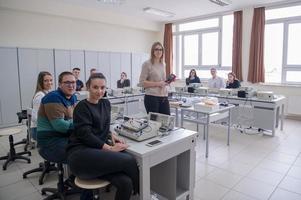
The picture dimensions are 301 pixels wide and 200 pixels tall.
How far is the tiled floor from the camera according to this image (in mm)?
2432

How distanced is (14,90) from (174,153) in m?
4.60

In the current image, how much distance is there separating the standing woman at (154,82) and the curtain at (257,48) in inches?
170

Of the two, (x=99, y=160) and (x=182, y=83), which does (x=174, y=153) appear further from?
(x=182, y=83)

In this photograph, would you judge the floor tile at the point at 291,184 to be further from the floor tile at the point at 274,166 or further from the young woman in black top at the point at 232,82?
the young woman in black top at the point at 232,82

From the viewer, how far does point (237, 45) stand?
653 centimetres

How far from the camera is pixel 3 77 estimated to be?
4977 mm

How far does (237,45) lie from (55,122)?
5.84 metres

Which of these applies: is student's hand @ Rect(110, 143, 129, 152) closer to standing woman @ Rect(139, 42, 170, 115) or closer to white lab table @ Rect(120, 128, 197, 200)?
white lab table @ Rect(120, 128, 197, 200)

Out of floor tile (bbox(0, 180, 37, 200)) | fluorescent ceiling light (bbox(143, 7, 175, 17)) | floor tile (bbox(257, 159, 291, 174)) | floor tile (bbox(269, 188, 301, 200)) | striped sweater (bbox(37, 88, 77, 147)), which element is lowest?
floor tile (bbox(0, 180, 37, 200))

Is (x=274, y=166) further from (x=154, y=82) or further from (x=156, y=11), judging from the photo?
(x=156, y=11)

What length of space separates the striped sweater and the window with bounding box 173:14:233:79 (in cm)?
588

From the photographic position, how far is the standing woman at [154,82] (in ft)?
9.15

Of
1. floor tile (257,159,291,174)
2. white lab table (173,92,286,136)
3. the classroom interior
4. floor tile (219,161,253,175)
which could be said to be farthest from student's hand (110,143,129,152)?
white lab table (173,92,286,136)

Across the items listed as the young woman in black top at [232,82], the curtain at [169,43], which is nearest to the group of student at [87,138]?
the young woman in black top at [232,82]
